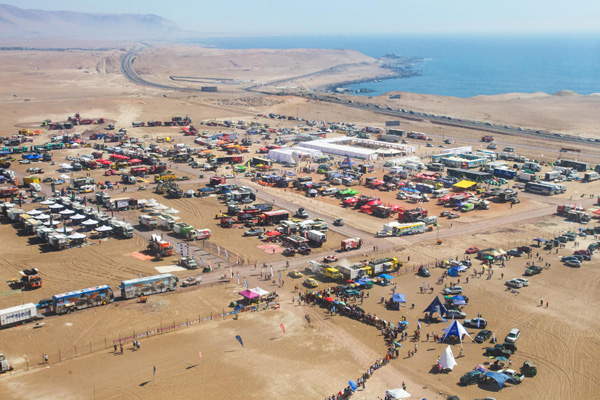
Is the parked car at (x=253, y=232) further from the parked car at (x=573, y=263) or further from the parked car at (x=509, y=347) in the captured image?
the parked car at (x=573, y=263)

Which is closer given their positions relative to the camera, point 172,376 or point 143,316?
point 172,376

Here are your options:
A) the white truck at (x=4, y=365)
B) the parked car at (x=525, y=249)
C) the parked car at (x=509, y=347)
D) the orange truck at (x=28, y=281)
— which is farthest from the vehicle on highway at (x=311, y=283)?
the white truck at (x=4, y=365)

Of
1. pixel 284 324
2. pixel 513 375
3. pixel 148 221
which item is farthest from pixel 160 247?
pixel 513 375

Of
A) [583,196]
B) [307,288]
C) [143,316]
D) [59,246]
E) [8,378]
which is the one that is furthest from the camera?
[583,196]

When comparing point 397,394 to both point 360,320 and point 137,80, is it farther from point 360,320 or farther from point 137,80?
point 137,80

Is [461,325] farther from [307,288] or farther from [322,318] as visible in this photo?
[307,288]

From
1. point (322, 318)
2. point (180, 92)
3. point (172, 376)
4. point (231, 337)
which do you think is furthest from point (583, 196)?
point (180, 92)
